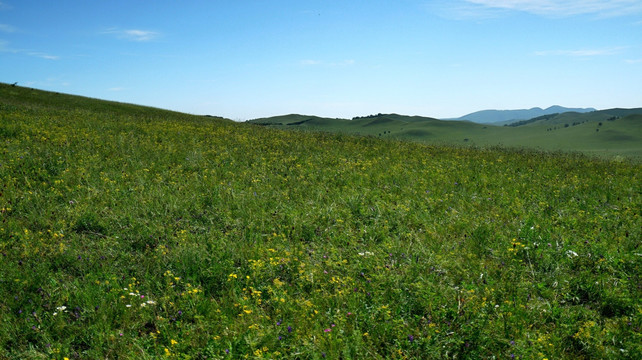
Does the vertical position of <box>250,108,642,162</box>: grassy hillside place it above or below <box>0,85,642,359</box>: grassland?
above

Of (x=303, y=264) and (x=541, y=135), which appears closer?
(x=303, y=264)

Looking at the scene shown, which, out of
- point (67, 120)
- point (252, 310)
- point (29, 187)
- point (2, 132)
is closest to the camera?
point (252, 310)

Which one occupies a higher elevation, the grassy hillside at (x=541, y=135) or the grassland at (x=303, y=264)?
the grassy hillside at (x=541, y=135)

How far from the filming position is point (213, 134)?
15.5 metres

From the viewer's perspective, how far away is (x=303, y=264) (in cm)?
496

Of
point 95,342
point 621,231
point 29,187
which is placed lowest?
point 95,342

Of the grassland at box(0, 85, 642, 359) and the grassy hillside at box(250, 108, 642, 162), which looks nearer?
the grassland at box(0, 85, 642, 359)

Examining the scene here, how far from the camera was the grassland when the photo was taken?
3705 millimetres

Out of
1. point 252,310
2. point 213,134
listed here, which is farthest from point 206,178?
point 213,134

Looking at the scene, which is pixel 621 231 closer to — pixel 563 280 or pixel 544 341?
pixel 563 280

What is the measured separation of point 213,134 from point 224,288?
1180cm

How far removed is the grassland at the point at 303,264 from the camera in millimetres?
3705

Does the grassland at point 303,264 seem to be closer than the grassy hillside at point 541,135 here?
Yes

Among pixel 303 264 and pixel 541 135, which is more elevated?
pixel 541 135
